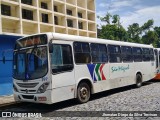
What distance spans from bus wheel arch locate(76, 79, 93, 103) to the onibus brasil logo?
43 centimetres

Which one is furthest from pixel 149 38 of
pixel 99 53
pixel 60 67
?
pixel 60 67

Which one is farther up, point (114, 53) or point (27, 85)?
point (114, 53)

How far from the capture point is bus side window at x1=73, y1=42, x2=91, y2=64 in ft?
33.4

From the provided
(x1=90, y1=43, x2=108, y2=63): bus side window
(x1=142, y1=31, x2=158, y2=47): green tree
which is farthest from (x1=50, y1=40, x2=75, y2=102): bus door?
(x1=142, y1=31, x2=158, y2=47): green tree

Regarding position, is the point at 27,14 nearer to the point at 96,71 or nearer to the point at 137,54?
the point at 137,54

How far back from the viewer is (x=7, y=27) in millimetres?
24906

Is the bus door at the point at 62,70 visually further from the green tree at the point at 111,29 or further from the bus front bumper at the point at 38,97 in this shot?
the green tree at the point at 111,29

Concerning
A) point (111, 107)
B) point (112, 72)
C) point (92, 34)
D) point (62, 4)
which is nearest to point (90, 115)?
point (111, 107)

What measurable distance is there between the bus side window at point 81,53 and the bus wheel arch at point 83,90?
0.91m

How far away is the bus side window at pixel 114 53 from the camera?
489 inches

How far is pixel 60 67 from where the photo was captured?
923cm

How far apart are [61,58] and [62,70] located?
1.55ft

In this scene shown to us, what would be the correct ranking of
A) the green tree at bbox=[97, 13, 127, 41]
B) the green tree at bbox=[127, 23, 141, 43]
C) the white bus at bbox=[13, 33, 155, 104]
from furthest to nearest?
the green tree at bbox=[127, 23, 141, 43] → the green tree at bbox=[97, 13, 127, 41] → the white bus at bbox=[13, 33, 155, 104]

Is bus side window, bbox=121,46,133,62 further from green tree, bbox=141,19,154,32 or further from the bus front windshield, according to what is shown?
green tree, bbox=141,19,154,32
